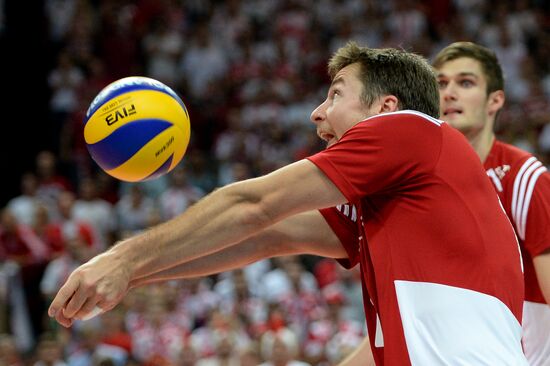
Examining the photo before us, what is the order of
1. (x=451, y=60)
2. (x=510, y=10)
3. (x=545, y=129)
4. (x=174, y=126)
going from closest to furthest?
1. (x=174, y=126)
2. (x=451, y=60)
3. (x=545, y=129)
4. (x=510, y=10)

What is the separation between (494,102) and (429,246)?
238cm

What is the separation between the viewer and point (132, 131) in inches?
166

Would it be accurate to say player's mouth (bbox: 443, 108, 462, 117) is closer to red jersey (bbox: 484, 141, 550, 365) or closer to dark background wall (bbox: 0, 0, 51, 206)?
red jersey (bbox: 484, 141, 550, 365)

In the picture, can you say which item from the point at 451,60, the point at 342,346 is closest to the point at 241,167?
the point at 342,346

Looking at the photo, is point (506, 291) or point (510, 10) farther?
point (510, 10)

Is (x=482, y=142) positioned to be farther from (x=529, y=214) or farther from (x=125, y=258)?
(x=125, y=258)

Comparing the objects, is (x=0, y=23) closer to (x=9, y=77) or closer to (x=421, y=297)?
(x=9, y=77)

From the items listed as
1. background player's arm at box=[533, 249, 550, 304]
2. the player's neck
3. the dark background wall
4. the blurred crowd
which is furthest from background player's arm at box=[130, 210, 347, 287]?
the dark background wall

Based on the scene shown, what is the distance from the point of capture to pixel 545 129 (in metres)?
14.2

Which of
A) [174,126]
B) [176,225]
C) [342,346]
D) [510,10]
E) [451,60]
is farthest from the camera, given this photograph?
[510,10]

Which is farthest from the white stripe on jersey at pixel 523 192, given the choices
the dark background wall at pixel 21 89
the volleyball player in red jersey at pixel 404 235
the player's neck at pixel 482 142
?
the dark background wall at pixel 21 89

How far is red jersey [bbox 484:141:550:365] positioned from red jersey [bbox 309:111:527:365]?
4.45ft

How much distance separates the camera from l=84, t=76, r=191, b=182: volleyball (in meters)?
4.21

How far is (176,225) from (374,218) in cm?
85
